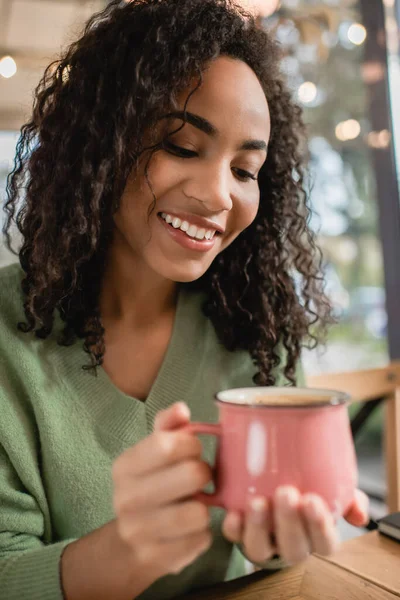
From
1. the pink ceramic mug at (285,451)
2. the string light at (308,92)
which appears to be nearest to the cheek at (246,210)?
the pink ceramic mug at (285,451)

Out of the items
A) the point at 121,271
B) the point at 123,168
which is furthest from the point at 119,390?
the point at 123,168

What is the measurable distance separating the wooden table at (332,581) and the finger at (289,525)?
0.33 metres

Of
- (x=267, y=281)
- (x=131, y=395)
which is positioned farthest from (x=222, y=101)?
(x=131, y=395)

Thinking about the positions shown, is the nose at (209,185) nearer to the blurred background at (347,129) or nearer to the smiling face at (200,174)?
the smiling face at (200,174)

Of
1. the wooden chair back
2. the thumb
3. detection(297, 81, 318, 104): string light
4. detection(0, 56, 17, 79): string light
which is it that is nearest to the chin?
the thumb

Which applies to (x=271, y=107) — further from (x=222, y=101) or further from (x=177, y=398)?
(x=177, y=398)

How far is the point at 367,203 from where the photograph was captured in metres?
2.55

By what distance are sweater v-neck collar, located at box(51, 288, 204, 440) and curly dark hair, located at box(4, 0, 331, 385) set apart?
0.10 ft

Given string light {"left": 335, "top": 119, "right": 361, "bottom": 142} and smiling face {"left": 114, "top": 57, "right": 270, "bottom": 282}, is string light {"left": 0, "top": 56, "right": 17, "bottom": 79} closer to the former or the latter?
string light {"left": 335, "top": 119, "right": 361, "bottom": 142}

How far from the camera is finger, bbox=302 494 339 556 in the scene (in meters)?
0.51

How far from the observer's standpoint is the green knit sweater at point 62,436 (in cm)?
90

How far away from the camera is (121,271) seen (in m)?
1.08

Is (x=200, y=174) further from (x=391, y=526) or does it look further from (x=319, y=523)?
(x=391, y=526)

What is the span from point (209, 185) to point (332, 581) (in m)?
0.62
